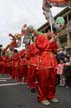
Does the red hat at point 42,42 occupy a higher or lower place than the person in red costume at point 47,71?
higher

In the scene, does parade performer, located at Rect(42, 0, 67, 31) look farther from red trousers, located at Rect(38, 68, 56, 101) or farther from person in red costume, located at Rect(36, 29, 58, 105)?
red trousers, located at Rect(38, 68, 56, 101)

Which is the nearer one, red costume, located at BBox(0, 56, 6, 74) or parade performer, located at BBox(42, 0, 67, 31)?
parade performer, located at BBox(42, 0, 67, 31)

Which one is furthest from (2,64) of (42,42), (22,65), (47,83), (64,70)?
(47,83)

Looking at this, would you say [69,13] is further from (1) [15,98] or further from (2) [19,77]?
(1) [15,98]

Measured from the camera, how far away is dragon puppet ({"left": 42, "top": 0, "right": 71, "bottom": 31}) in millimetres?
10836

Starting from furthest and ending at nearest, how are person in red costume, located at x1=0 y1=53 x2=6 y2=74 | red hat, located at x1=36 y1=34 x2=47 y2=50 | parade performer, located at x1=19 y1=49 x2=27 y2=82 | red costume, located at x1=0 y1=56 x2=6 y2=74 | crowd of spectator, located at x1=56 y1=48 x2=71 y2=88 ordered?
red costume, located at x1=0 y1=56 x2=6 y2=74 < person in red costume, located at x1=0 y1=53 x2=6 y2=74 < parade performer, located at x1=19 y1=49 x2=27 y2=82 < crowd of spectator, located at x1=56 y1=48 x2=71 y2=88 < red hat, located at x1=36 y1=34 x2=47 y2=50

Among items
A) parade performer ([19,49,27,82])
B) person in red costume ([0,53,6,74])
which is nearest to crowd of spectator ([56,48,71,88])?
parade performer ([19,49,27,82])

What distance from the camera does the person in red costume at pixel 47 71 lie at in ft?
35.7

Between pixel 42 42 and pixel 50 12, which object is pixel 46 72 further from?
pixel 50 12

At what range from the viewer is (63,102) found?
11.0m

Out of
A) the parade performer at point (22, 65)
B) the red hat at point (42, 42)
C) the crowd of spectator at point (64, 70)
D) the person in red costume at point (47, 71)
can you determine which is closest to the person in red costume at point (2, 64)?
the parade performer at point (22, 65)

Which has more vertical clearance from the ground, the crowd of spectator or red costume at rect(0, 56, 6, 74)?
red costume at rect(0, 56, 6, 74)

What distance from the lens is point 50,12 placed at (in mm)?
10969

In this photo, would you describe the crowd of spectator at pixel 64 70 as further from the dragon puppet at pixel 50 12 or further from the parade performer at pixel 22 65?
the dragon puppet at pixel 50 12
